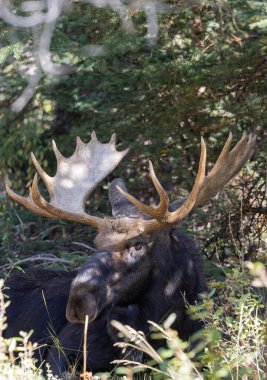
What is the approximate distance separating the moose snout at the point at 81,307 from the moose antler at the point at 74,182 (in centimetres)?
79

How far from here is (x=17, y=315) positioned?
7.71 metres

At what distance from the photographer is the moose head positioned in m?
6.04

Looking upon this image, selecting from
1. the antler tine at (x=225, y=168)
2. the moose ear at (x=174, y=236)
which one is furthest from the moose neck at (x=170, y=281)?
the antler tine at (x=225, y=168)

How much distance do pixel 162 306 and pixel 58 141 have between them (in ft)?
14.5

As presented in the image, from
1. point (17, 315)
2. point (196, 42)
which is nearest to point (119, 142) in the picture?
point (196, 42)

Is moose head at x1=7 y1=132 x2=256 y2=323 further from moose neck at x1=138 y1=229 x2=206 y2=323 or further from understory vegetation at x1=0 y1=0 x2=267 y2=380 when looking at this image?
understory vegetation at x1=0 y1=0 x2=267 y2=380

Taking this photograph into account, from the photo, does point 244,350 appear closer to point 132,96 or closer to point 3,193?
Answer: point 132,96

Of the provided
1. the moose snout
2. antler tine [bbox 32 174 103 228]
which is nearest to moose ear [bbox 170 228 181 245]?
antler tine [bbox 32 174 103 228]

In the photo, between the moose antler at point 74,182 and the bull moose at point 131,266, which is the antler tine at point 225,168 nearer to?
the bull moose at point 131,266

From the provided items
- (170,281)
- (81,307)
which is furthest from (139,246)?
(81,307)

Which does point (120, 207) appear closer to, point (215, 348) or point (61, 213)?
point (61, 213)

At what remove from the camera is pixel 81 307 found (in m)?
6.00

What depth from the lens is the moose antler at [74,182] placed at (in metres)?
6.77

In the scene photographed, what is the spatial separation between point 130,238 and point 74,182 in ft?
3.52
